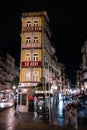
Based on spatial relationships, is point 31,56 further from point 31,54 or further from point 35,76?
point 35,76

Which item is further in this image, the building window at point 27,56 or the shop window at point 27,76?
the building window at point 27,56

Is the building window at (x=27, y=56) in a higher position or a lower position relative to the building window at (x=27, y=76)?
higher

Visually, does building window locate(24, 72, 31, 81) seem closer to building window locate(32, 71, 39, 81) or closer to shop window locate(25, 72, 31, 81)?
shop window locate(25, 72, 31, 81)

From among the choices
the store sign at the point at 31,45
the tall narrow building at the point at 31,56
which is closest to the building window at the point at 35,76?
the tall narrow building at the point at 31,56

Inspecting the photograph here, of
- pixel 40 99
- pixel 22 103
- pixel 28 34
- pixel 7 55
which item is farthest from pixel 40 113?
pixel 7 55

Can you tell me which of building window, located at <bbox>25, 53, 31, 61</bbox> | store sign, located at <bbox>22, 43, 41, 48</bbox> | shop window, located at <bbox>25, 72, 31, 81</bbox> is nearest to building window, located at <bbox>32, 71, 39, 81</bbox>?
shop window, located at <bbox>25, 72, 31, 81</bbox>

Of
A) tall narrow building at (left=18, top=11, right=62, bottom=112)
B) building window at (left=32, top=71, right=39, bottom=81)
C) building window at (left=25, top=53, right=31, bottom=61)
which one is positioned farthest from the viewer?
building window at (left=25, top=53, right=31, bottom=61)

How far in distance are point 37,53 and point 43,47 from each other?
5.46ft

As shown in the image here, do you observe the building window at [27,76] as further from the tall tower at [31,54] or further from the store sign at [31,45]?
the store sign at [31,45]

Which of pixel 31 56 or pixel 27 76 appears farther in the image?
pixel 31 56

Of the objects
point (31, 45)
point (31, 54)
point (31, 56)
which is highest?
point (31, 45)

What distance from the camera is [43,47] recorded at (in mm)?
47625

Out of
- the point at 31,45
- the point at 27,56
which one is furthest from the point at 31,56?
the point at 31,45

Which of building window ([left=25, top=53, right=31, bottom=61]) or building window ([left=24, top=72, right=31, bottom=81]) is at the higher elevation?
building window ([left=25, top=53, right=31, bottom=61])
